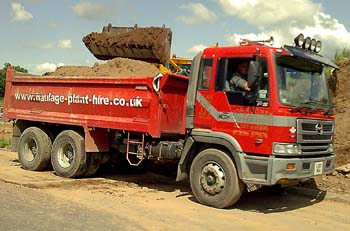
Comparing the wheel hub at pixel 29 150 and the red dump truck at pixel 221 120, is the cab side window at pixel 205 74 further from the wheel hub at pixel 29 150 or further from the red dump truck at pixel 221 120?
the wheel hub at pixel 29 150

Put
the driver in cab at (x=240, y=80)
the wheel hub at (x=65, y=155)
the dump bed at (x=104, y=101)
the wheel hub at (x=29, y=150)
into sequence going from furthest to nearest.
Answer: the wheel hub at (x=29, y=150)
the wheel hub at (x=65, y=155)
the dump bed at (x=104, y=101)
the driver in cab at (x=240, y=80)

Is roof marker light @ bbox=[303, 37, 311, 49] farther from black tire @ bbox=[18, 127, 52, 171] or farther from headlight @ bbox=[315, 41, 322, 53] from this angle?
black tire @ bbox=[18, 127, 52, 171]

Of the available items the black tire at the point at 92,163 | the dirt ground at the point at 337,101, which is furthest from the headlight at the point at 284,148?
the black tire at the point at 92,163

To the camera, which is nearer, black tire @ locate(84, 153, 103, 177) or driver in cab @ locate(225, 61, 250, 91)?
driver in cab @ locate(225, 61, 250, 91)

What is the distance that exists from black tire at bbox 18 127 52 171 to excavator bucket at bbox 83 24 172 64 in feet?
12.7

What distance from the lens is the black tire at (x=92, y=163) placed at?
10828 millimetres

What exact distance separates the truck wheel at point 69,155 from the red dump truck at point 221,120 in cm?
3

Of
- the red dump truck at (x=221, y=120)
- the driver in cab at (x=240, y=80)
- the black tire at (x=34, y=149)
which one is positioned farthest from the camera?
the black tire at (x=34, y=149)

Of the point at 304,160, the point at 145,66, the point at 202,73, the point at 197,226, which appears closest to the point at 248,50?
the point at 202,73

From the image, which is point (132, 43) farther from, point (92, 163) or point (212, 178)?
point (212, 178)

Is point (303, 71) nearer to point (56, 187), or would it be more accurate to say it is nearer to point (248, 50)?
point (248, 50)

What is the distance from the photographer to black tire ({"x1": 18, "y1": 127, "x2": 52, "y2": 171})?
38.2ft

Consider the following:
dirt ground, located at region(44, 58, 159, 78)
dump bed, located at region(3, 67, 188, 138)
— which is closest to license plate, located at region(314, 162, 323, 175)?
dump bed, located at region(3, 67, 188, 138)

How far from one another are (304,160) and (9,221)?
4.56 meters
